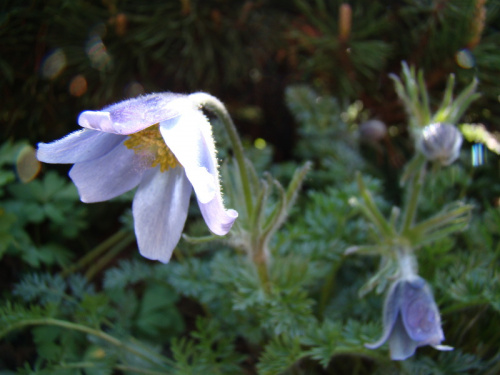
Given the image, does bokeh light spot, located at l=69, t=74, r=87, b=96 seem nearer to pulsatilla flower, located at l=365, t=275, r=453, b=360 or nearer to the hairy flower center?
the hairy flower center

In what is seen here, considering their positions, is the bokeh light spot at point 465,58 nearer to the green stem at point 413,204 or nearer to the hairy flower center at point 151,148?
the green stem at point 413,204

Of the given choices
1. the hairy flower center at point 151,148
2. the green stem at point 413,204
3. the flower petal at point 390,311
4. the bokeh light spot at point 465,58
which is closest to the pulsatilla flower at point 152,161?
the hairy flower center at point 151,148

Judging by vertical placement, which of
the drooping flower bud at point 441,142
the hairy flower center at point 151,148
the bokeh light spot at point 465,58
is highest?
the bokeh light spot at point 465,58

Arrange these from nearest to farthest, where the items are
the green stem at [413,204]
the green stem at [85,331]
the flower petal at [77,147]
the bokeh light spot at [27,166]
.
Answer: the flower petal at [77,147]
the green stem at [85,331]
the green stem at [413,204]
the bokeh light spot at [27,166]

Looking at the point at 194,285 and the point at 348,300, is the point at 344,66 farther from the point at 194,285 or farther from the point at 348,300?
the point at 194,285

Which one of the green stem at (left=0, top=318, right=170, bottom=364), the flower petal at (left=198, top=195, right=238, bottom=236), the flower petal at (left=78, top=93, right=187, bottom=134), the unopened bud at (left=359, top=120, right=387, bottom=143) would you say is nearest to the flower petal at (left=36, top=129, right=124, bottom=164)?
the flower petal at (left=78, top=93, right=187, bottom=134)
